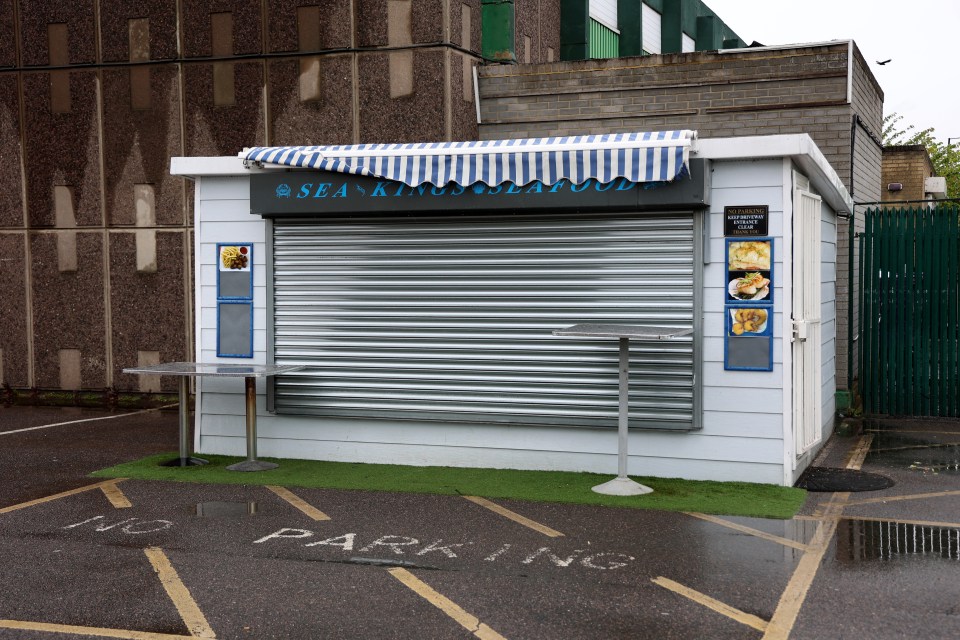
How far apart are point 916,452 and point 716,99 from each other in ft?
16.8

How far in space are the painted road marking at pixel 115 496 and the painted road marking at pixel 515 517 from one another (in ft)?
9.02

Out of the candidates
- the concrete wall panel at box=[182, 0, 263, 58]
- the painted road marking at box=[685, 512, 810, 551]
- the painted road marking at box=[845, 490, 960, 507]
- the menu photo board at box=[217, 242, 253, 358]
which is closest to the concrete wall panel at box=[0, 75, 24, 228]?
the concrete wall panel at box=[182, 0, 263, 58]

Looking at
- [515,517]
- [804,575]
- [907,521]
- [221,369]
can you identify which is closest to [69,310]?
[221,369]

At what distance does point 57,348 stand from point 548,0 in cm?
917

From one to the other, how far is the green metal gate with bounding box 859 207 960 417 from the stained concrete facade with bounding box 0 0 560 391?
5510mm

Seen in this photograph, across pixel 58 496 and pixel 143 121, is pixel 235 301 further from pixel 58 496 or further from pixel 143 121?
pixel 143 121

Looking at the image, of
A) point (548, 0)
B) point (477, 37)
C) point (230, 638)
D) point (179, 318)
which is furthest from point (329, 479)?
point (548, 0)

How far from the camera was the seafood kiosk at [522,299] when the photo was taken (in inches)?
351

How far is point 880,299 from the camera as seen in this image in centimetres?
1316

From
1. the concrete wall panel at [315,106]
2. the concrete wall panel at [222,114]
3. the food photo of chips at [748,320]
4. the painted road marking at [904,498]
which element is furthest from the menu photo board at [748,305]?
the concrete wall panel at [222,114]

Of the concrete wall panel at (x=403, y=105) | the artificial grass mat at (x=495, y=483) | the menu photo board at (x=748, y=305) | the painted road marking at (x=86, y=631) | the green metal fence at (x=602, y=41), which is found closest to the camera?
the painted road marking at (x=86, y=631)

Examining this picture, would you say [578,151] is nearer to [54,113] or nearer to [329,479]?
[329,479]

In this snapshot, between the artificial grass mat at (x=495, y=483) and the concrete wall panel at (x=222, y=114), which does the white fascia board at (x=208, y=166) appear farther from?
the concrete wall panel at (x=222, y=114)

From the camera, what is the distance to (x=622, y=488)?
8.64m
